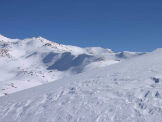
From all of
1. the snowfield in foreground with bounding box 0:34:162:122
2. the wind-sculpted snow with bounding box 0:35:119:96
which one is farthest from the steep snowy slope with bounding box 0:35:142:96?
the snowfield in foreground with bounding box 0:34:162:122

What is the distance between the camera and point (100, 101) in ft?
31.6

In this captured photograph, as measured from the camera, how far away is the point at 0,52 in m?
102

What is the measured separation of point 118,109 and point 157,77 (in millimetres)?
2680

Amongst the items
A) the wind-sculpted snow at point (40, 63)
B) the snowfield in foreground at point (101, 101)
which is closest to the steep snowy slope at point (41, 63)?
the wind-sculpted snow at point (40, 63)

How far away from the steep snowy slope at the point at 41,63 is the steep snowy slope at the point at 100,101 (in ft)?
132

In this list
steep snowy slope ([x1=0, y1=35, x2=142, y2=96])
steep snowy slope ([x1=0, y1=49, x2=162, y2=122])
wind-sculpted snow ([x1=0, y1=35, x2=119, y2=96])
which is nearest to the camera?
steep snowy slope ([x1=0, y1=49, x2=162, y2=122])

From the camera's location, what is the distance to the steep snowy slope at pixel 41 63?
68312mm

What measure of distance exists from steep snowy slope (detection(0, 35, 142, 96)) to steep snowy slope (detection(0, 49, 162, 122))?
40317mm

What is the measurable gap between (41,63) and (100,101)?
268ft

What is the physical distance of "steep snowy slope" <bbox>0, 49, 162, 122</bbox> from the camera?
28.1 feet

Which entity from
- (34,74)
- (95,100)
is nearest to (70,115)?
(95,100)

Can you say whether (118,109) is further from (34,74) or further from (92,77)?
(34,74)

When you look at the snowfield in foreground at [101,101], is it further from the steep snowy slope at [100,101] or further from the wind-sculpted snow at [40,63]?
the wind-sculpted snow at [40,63]

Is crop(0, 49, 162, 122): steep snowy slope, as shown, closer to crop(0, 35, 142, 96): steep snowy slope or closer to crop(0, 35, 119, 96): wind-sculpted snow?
crop(0, 35, 142, 96): steep snowy slope
